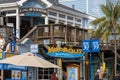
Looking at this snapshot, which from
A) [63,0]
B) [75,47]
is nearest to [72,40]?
[75,47]

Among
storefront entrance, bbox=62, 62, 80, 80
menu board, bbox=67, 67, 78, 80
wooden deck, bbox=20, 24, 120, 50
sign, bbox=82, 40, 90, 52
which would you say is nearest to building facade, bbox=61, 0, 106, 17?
wooden deck, bbox=20, 24, 120, 50

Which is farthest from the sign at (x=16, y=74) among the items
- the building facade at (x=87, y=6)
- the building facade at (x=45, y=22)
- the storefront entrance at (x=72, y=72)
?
the building facade at (x=87, y=6)

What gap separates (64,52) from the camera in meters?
31.7

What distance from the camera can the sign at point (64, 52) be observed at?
103 ft

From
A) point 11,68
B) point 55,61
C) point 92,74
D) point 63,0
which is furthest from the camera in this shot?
point 63,0

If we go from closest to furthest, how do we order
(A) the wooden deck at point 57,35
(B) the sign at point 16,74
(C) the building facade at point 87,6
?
(B) the sign at point 16,74, (A) the wooden deck at point 57,35, (C) the building facade at point 87,6

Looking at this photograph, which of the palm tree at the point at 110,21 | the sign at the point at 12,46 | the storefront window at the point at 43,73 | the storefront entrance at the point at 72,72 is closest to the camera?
the sign at the point at 12,46

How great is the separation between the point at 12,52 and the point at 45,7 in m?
8.69

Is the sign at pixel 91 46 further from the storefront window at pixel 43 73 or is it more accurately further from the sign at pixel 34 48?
the storefront window at pixel 43 73

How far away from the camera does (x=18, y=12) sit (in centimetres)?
3519

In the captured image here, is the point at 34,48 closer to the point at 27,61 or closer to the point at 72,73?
the point at 72,73

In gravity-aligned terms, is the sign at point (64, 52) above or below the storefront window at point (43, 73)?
above

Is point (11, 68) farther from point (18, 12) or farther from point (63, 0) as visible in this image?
point (63, 0)

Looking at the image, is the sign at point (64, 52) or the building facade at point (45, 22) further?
the building facade at point (45, 22)
